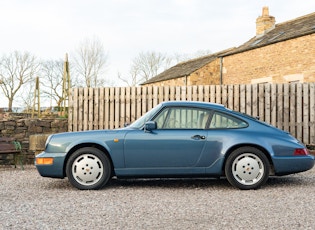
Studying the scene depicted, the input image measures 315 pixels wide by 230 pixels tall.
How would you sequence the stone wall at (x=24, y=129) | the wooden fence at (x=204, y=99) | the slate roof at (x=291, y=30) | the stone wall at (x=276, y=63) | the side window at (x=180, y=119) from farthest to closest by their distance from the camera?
the slate roof at (x=291, y=30)
the stone wall at (x=276, y=63)
the wooden fence at (x=204, y=99)
the stone wall at (x=24, y=129)
the side window at (x=180, y=119)

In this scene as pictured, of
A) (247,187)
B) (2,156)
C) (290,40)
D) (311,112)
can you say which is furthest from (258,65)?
(247,187)

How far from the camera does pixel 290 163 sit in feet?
22.2

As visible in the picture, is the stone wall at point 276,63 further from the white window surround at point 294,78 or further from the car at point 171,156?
the car at point 171,156

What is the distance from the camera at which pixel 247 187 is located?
669 cm

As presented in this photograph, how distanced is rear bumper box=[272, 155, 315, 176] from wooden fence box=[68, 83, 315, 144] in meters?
4.99

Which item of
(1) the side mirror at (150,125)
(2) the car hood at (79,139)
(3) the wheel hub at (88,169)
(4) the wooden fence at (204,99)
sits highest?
(4) the wooden fence at (204,99)

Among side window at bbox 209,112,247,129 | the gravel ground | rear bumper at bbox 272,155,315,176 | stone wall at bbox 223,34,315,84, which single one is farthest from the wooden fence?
stone wall at bbox 223,34,315,84

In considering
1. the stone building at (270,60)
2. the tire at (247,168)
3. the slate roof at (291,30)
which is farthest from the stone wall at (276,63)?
the tire at (247,168)

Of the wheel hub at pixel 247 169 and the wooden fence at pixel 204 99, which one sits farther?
the wooden fence at pixel 204 99

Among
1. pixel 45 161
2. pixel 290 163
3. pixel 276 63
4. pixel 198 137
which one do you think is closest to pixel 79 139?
pixel 45 161

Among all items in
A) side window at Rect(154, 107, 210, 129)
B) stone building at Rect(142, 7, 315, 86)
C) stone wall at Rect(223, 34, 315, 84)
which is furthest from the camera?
stone building at Rect(142, 7, 315, 86)

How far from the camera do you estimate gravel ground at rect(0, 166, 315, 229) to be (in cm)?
457

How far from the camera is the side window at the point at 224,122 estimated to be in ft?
22.7

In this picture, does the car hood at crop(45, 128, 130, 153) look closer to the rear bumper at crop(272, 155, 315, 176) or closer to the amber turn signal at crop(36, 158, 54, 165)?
the amber turn signal at crop(36, 158, 54, 165)
